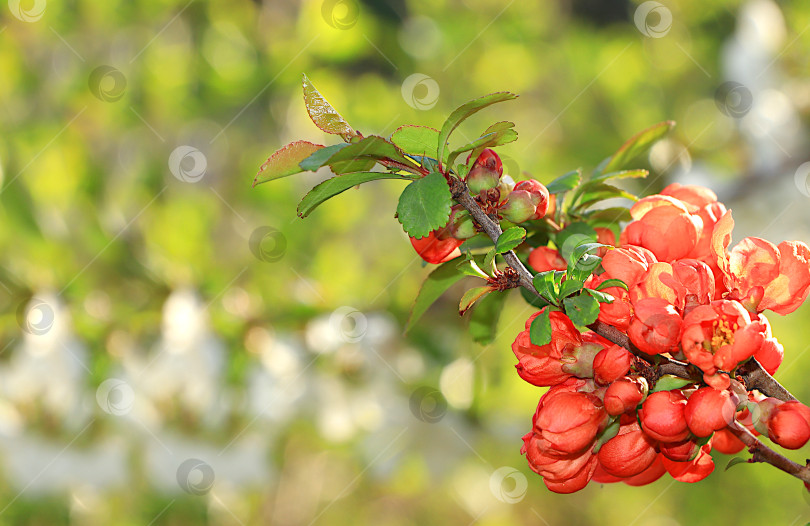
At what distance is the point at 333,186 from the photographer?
26cm

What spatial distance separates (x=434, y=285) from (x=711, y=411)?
14 cm

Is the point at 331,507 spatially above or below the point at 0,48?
below

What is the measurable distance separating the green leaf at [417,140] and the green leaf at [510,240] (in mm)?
48

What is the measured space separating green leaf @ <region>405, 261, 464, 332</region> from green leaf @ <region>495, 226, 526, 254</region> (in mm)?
65

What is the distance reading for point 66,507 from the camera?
0.99 meters

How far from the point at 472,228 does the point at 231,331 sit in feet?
1.91

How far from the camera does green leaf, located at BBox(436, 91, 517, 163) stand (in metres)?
0.24

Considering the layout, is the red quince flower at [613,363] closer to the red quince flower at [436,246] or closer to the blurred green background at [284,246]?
the red quince flower at [436,246]

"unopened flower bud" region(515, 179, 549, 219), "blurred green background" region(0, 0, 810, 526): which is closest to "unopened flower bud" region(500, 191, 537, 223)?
"unopened flower bud" region(515, 179, 549, 219)

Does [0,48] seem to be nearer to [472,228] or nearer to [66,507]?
[66,507]

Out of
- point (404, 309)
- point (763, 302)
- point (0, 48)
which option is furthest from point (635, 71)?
point (0, 48)

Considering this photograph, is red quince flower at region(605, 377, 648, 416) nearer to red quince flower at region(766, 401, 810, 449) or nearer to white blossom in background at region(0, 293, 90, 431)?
red quince flower at region(766, 401, 810, 449)

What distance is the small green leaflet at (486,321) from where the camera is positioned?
37 cm

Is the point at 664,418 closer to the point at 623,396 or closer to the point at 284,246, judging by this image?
the point at 623,396
